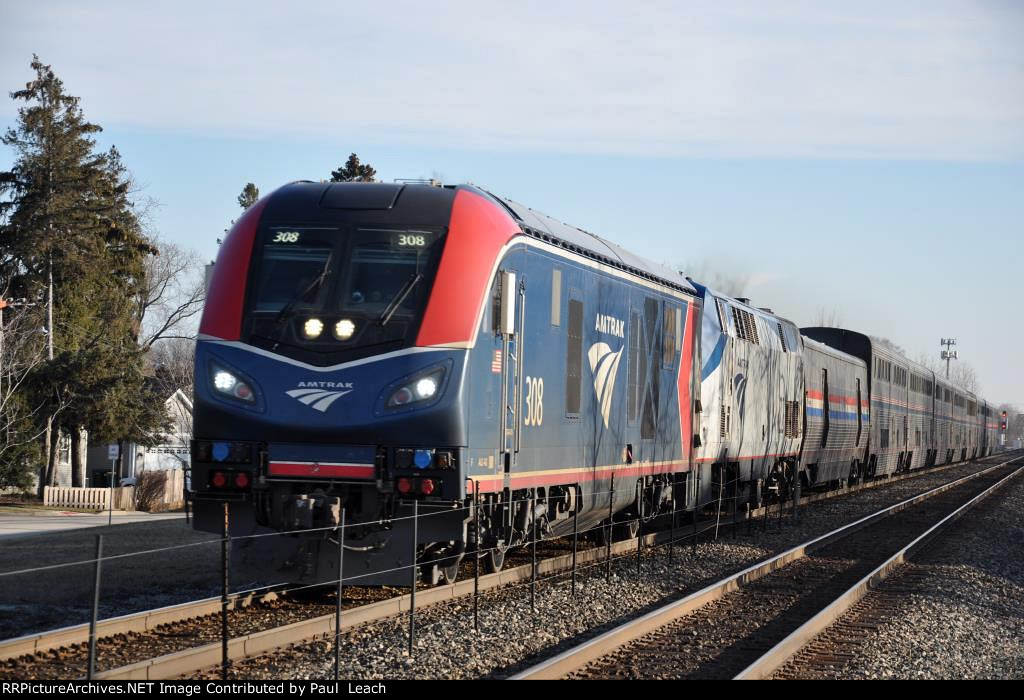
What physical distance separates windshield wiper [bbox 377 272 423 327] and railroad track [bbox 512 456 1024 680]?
11.0ft

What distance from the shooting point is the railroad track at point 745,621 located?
30.5 feet

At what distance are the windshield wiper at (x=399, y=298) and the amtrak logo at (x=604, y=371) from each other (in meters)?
3.90

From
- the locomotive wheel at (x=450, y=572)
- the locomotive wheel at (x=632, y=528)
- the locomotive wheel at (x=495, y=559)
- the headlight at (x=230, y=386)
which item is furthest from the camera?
the locomotive wheel at (x=632, y=528)

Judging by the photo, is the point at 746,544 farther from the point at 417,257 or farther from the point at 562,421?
the point at 417,257

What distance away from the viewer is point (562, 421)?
13.9 metres

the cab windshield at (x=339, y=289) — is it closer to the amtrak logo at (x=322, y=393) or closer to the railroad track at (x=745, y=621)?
the amtrak logo at (x=322, y=393)

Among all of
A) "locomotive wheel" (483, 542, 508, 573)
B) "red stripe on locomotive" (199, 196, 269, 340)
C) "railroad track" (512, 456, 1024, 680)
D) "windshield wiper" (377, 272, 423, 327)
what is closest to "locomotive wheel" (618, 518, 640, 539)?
"railroad track" (512, 456, 1024, 680)

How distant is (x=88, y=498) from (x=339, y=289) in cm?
3051

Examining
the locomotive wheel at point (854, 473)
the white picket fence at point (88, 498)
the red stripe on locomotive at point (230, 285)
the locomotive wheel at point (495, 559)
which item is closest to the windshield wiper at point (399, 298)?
the red stripe on locomotive at point (230, 285)

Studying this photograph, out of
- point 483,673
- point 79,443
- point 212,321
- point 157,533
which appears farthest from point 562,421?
point 79,443

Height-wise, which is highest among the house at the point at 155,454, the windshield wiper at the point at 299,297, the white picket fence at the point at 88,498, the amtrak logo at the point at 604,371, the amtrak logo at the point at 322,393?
the windshield wiper at the point at 299,297

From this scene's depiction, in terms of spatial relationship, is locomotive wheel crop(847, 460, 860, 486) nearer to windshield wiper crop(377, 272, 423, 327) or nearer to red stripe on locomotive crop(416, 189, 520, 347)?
red stripe on locomotive crop(416, 189, 520, 347)

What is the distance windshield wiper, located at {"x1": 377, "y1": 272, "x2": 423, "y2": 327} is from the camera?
11.0m
